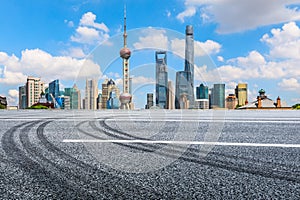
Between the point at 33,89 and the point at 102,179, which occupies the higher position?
the point at 33,89

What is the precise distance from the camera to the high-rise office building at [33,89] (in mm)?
30391

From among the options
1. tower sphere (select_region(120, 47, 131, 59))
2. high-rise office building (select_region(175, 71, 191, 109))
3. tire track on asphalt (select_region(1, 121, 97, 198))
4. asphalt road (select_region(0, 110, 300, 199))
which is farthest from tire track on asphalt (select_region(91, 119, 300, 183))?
high-rise office building (select_region(175, 71, 191, 109))

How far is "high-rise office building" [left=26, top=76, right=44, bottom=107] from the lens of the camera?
3039 cm

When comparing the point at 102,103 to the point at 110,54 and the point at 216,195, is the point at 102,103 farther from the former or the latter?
the point at 216,195

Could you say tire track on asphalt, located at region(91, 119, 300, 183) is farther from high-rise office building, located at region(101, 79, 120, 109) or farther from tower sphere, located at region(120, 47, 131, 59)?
high-rise office building, located at region(101, 79, 120, 109)

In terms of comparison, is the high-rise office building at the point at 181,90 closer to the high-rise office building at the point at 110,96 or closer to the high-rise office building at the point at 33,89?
the high-rise office building at the point at 110,96

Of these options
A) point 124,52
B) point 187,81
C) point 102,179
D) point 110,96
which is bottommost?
point 102,179

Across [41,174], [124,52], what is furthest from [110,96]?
[41,174]

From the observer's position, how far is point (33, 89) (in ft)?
107

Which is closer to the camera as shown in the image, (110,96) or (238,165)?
(238,165)

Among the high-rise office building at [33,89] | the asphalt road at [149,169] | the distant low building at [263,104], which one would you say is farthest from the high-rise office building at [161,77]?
the high-rise office building at [33,89]

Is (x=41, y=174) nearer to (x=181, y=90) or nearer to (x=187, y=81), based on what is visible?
(x=187, y=81)

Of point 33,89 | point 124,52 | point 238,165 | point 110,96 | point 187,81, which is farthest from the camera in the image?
point 33,89

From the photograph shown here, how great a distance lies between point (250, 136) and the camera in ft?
10.3
